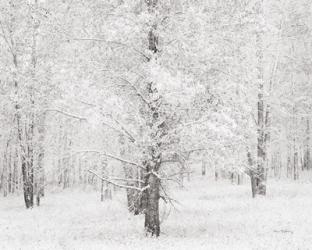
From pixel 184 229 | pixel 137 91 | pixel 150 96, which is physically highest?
pixel 137 91

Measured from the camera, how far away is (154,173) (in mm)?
15680

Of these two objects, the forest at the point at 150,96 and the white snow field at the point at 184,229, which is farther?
the forest at the point at 150,96

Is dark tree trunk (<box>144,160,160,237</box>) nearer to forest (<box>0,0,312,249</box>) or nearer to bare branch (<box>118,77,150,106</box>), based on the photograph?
forest (<box>0,0,312,249</box>)

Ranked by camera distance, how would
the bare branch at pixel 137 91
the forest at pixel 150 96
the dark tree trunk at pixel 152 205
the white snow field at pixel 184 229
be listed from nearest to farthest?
the white snow field at pixel 184 229, the forest at pixel 150 96, the bare branch at pixel 137 91, the dark tree trunk at pixel 152 205

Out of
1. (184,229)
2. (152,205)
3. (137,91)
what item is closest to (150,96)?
(137,91)

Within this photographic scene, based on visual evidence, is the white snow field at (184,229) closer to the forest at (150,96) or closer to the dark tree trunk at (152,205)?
the forest at (150,96)

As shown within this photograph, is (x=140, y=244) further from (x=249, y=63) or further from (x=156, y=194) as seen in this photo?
(x=249, y=63)

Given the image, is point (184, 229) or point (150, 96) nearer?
point (150, 96)

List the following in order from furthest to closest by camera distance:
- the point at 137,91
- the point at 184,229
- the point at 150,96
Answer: the point at 184,229
the point at 137,91
the point at 150,96

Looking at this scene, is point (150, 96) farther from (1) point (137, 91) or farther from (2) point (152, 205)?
(2) point (152, 205)

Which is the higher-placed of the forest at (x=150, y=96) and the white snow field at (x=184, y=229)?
the forest at (x=150, y=96)

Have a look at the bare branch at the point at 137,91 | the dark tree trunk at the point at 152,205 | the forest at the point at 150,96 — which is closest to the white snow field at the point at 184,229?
the forest at the point at 150,96

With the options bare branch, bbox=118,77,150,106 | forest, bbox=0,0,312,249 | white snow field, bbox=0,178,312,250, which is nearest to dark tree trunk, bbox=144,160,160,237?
forest, bbox=0,0,312,249

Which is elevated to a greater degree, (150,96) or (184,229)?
(150,96)
